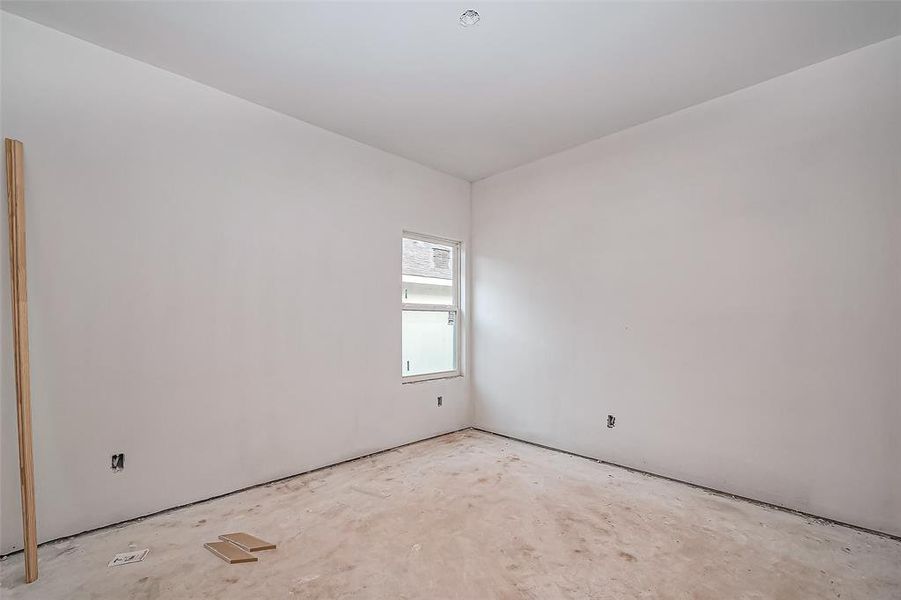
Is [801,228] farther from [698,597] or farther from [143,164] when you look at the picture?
[143,164]

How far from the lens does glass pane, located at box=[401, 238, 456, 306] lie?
4613 millimetres

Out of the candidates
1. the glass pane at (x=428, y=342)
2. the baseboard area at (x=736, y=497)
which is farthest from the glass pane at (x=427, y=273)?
the baseboard area at (x=736, y=497)

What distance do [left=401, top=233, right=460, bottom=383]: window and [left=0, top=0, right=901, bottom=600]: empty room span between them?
467 mm

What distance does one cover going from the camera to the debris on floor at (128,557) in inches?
88.8

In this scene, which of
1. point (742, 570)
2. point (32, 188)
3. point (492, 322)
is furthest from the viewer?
point (492, 322)

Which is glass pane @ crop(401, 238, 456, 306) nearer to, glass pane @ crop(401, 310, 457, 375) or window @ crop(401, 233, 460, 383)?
window @ crop(401, 233, 460, 383)

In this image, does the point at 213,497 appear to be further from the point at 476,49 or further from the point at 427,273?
the point at 476,49

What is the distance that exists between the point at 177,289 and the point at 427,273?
2.48 metres

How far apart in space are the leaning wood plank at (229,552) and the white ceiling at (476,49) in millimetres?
2966

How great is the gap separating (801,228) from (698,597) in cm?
244

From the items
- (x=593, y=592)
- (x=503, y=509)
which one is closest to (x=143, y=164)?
(x=503, y=509)

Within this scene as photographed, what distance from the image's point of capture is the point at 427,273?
4809 millimetres

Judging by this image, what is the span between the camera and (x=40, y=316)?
247cm

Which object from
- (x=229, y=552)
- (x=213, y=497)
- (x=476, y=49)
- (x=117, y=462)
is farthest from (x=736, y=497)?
(x=117, y=462)
